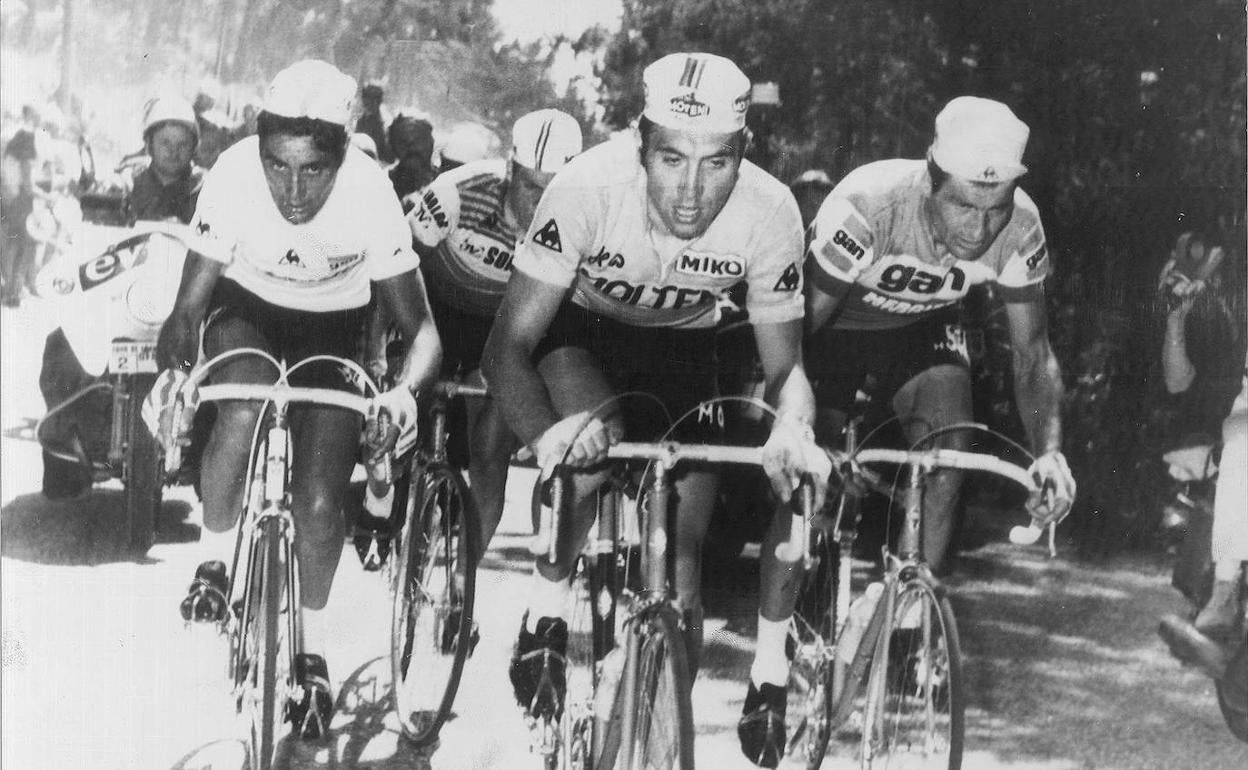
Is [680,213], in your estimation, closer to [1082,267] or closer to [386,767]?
[1082,267]

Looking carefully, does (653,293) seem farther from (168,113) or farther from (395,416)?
(168,113)

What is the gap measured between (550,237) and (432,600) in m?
1.25

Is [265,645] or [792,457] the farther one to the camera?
[265,645]

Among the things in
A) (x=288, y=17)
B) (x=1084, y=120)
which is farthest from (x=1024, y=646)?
(x=288, y=17)

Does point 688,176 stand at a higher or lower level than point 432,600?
higher

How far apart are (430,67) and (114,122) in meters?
1.04

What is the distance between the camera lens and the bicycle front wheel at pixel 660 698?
337 centimetres

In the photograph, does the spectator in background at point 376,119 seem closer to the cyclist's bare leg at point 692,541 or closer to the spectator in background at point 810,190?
the spectator in background at point 810,190

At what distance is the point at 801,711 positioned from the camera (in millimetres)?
4277

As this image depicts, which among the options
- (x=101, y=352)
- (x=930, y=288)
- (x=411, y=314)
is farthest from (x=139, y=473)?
(x=930, y=288)

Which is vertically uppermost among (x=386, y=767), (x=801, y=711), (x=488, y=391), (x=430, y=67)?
(x=430, y=67)

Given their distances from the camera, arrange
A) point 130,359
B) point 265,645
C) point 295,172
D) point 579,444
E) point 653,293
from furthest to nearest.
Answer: point 130,359 → point 295,172 → point 653,293 → point 265,645 → point 579,444

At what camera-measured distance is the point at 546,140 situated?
4.36m

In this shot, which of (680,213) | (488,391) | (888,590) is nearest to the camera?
(888,590)
